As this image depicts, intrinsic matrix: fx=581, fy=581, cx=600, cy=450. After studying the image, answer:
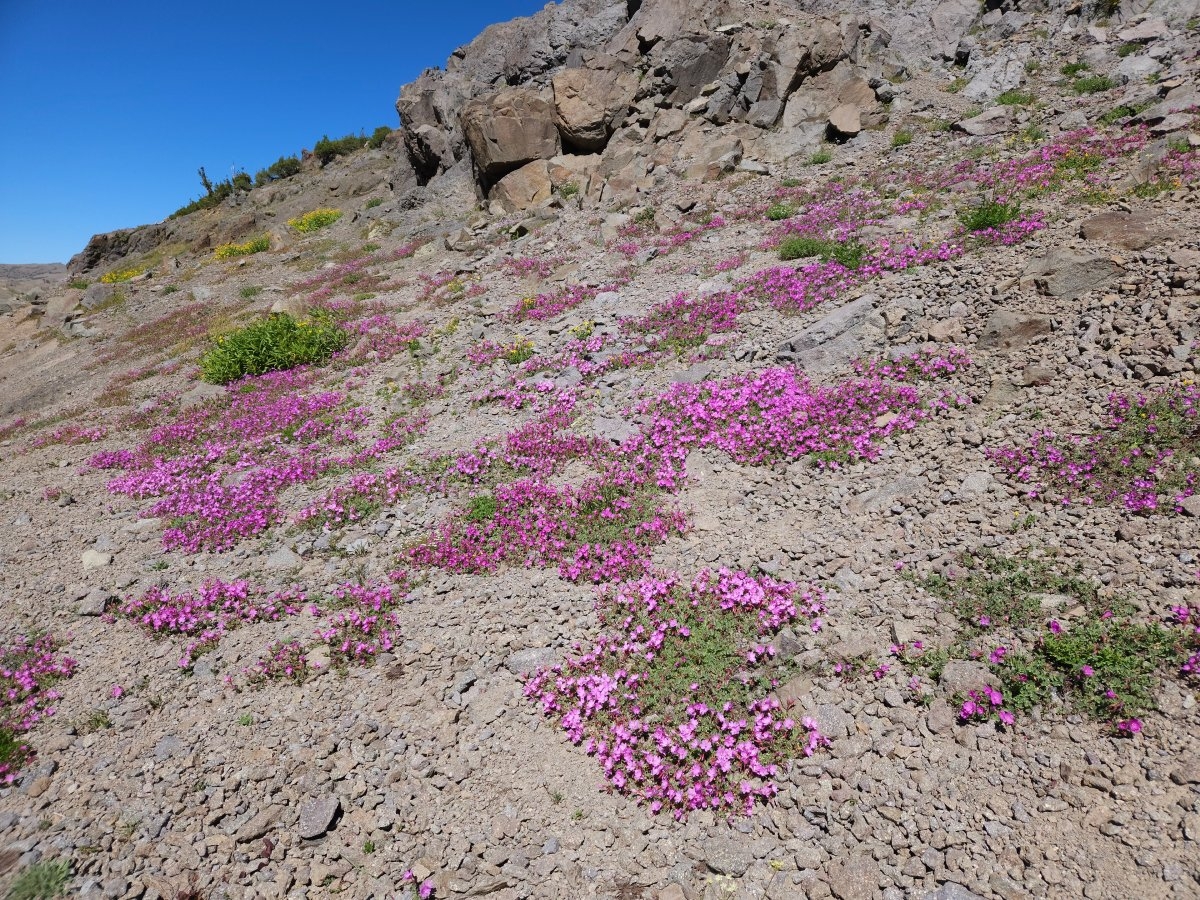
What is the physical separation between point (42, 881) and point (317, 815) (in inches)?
88.8

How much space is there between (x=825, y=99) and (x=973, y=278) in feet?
77.7

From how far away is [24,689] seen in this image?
750 cm

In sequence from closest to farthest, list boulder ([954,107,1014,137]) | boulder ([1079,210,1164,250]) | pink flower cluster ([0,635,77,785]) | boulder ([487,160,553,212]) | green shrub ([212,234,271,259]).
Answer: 1. pink flower cluster ([0,635,77,785])
2. boulder ([1079,210,1164,250])
3. boulder ([954,107,1014,137])
4. boulder ([487,160,553,212])
5. green shrub ([212,234,271,259])

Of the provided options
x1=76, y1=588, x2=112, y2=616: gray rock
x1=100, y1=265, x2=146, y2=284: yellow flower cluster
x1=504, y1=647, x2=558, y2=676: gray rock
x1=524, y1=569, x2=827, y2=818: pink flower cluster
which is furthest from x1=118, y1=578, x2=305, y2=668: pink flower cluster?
x1=100, y1=265, x2=146, y2=284: yellow flower cluster

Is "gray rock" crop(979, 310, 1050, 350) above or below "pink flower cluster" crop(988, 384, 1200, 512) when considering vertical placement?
above

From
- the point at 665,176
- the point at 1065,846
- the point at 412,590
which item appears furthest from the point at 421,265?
the point at 1065,846

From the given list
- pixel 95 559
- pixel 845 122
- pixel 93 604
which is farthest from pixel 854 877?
pixel 845 122

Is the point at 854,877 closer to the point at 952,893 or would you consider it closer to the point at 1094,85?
the point at 952,893

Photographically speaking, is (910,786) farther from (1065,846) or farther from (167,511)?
(167,511)

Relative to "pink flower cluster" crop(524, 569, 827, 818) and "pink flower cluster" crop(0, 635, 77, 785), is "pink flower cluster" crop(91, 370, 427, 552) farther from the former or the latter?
"pink flower cluster" crop(524, 569, 827, 818)

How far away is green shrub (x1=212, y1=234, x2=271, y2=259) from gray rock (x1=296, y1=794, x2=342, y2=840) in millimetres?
48473

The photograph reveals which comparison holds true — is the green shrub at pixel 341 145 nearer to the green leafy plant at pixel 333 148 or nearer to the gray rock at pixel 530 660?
the green leafy plant at pixel 333 148

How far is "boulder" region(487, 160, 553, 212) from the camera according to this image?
113ft

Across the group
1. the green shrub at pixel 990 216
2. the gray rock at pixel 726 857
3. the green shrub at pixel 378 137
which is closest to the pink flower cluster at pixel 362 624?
the gray rock at pixel 726 857
